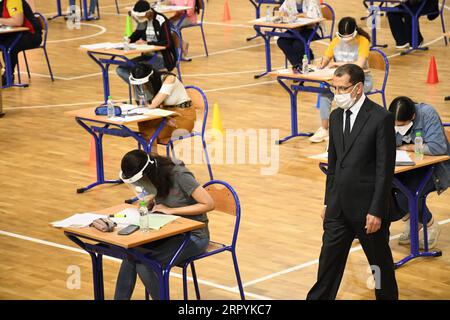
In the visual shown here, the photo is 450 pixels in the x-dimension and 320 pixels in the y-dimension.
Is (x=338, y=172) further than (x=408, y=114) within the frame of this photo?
No

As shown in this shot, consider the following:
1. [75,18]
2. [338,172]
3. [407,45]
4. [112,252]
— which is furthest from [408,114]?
[75,18]

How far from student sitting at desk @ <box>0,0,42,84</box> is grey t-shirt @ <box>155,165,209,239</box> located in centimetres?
795

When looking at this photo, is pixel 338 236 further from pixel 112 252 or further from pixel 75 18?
pixel 75 18

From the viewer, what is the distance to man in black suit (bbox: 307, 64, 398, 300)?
20.0 ft

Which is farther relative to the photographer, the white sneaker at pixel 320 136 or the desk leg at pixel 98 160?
the white sneaker at pixel 320 136

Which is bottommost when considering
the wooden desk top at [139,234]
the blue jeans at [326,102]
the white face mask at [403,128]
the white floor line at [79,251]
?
the white floor line at [79,251]

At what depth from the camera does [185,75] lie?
1486cm

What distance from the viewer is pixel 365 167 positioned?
6164mm

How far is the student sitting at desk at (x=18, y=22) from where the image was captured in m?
13.9

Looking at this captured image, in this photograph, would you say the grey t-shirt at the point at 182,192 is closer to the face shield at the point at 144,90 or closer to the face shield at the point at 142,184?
the face shield at the point at 142,184

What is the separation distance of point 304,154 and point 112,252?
477 centimetres

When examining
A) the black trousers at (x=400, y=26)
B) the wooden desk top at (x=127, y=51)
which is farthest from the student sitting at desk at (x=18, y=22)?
the black trousers at (x=400, y=26)

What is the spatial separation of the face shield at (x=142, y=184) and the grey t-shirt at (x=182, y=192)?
0.08 meters

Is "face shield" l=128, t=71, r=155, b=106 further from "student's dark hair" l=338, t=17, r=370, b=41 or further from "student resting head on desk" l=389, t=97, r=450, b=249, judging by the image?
"student resting head on desk" l=389, t=97, r=450, b=249
